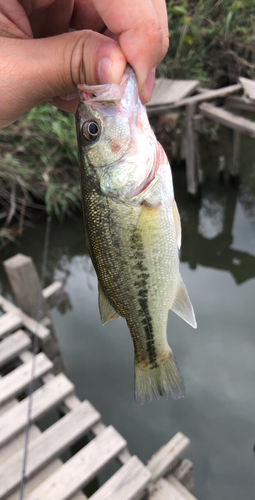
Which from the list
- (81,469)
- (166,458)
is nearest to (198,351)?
(166,458)

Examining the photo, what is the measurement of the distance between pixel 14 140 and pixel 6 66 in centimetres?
511

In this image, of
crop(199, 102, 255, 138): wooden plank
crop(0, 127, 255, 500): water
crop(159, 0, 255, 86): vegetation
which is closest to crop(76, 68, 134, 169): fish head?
crop(0, 127, 255, 500): water

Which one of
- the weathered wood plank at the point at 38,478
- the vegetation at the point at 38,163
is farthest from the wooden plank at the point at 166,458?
the vegetation at the point at 38,163

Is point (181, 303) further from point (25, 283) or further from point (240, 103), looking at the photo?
point (240, 103)

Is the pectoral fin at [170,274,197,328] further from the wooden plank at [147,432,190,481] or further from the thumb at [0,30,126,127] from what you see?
the wooden plank at [147,432,190,481]

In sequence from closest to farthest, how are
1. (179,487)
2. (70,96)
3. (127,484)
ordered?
(70,96)
(127,484)
(179,487)

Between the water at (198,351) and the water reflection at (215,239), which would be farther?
the water reflection at (215,239)

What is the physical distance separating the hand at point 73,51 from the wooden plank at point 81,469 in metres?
2.56

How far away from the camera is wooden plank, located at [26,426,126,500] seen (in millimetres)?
2504

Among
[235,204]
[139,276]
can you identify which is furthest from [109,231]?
[235,204]

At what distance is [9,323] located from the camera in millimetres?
3707

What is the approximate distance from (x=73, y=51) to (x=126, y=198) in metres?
0.59

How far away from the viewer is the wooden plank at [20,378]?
310 centimetres

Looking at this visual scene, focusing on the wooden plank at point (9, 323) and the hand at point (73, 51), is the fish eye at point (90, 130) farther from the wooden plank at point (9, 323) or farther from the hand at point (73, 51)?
the wooden plank at point (9, 323)
